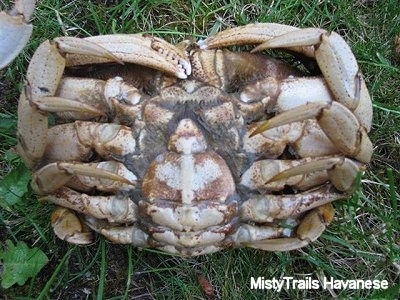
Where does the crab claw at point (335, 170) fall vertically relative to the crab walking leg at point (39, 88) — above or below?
below

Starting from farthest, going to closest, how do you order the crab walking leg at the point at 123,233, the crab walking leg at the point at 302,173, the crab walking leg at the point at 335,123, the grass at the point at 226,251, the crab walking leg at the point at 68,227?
the grass at the point at 226,251
the crab walking leg at the point at 68,227
the crab walking leg at the point at 123,233
the crab walking leg at the point at 302,173
the crab walking leg at the point at 335,123

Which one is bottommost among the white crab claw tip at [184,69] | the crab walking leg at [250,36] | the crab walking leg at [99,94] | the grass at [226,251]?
the grass at [226,251]

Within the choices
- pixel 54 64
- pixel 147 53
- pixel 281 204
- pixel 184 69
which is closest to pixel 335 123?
pixel 281 204

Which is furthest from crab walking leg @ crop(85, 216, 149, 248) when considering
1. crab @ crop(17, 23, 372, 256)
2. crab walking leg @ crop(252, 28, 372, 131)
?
crab walking leg @ crop(252, 28, 372, 131)

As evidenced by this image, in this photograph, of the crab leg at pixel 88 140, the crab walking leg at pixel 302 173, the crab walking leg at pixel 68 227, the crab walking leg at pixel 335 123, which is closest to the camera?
the crab walking leg at pixel 335 123

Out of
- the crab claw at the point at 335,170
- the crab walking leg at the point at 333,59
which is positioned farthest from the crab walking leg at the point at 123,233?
the crab walking leg at the point at 333,59

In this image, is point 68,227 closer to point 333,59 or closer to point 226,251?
point 226,251

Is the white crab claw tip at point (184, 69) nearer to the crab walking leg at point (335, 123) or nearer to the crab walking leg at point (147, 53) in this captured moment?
the crab walking leg at point (147, 53)
